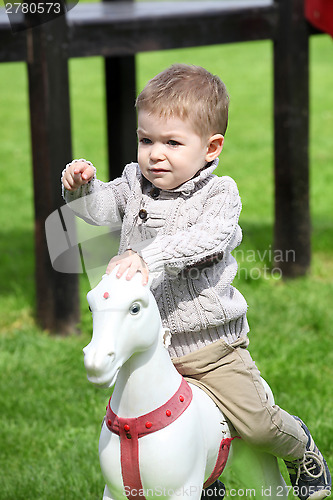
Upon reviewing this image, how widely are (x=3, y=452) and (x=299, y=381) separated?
Answer: 5.17 feet

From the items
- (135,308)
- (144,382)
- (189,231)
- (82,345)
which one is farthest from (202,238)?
(82,345)

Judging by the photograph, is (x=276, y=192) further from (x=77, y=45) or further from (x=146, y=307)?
(x=146, y=307)

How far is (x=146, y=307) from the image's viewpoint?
2180mm

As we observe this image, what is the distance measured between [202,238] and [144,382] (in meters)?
0.43

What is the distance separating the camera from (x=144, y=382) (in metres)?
2.28

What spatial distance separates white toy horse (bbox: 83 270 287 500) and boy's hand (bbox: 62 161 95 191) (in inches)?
13.8

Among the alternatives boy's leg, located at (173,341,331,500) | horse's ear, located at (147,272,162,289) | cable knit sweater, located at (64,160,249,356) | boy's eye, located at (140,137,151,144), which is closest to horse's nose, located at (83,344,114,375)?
horse's ear, located at (147,272,162,289)

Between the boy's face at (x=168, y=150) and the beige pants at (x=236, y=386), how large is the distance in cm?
53

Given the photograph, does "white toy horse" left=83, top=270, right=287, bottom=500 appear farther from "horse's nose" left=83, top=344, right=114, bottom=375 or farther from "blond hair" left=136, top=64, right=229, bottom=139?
"blond hair" left=136, top=64, right=229, bottom=139

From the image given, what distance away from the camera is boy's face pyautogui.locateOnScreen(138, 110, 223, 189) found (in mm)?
2373

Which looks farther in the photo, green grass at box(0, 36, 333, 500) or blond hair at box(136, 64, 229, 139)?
green grass at box(0, 36, 333, 500)

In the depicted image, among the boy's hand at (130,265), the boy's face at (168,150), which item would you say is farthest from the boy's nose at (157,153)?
the boy's hand at (130,265)

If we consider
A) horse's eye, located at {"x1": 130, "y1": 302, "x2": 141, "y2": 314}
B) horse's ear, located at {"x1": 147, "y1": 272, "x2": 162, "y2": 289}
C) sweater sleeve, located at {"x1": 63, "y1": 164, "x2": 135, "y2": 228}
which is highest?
sweater sleeve, located at {"x1": 63, "y1": 164, "x2": 135, "y2": 228}

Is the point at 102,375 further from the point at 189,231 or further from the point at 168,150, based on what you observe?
the point at 168,150
